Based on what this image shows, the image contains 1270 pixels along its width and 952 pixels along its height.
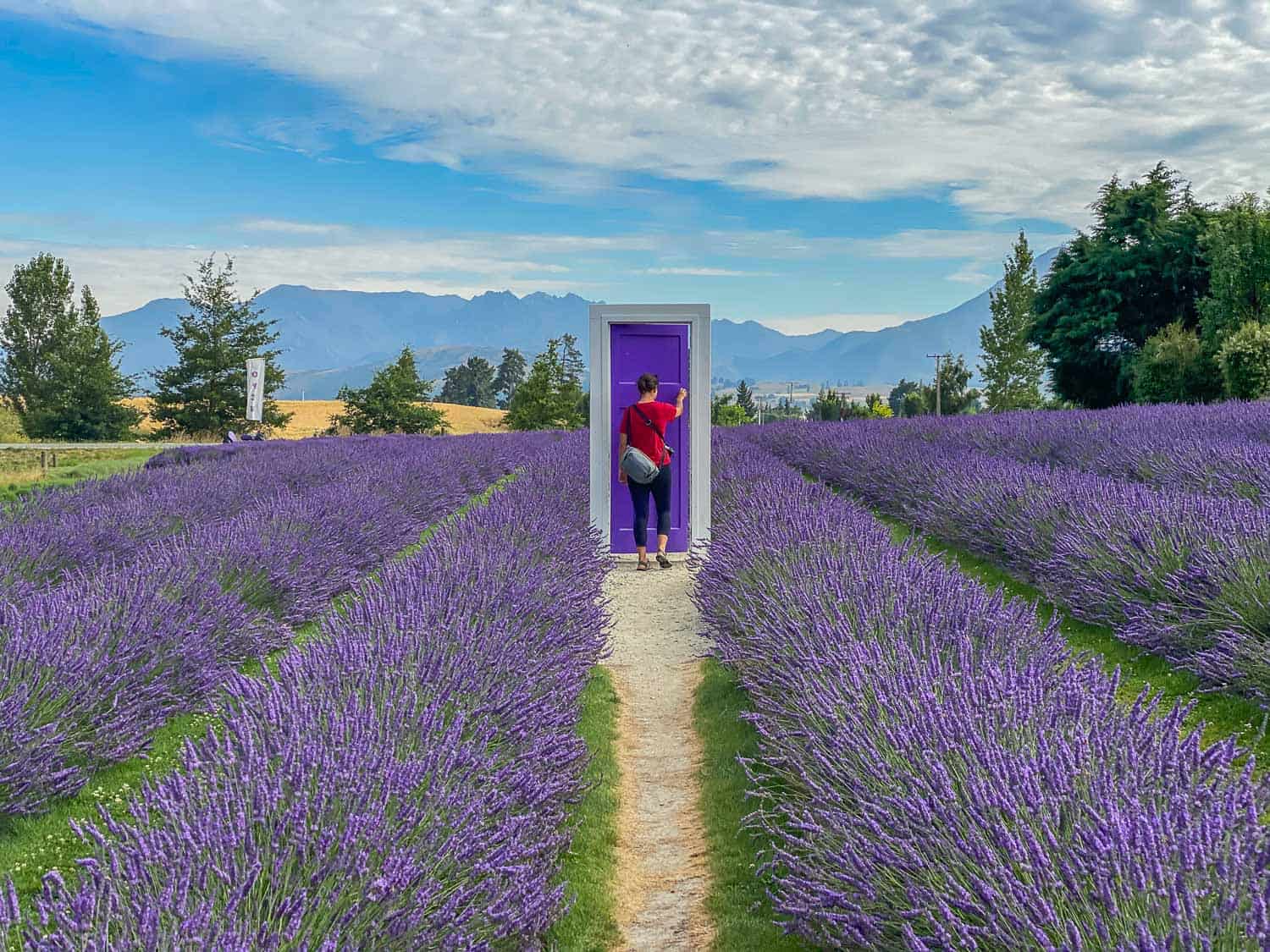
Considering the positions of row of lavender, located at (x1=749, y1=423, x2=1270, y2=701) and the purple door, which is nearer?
row of lavender, located at (x1=749, y1=423, x2=1270, y2=701)

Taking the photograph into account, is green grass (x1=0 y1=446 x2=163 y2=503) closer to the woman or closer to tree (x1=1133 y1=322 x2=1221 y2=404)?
the woman

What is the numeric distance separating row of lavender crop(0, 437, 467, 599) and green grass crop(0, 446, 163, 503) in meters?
2.68

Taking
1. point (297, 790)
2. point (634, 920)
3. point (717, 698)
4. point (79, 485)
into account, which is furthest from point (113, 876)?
point (79, 485)

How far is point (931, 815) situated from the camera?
1943 millimetres

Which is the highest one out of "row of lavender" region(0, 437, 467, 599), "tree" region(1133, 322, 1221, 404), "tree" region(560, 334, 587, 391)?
"tree" region(560, 334, 587, 391)

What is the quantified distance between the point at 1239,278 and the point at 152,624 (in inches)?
966

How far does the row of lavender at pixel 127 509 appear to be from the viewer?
5.47 meters

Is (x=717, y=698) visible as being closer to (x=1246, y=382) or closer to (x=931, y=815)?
(x=931, y=815)

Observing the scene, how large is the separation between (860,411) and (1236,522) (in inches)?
2402

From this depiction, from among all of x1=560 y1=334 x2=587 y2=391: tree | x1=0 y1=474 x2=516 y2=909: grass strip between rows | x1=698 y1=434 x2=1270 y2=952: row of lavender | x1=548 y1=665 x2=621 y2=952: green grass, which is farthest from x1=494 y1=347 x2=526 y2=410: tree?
x1=698 y1=434 x2=1270 y2=952: row of lavender

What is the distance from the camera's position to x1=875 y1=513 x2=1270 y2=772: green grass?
3564 mm

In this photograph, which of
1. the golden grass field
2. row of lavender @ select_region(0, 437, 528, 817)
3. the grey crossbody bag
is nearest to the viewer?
row of lavender @ select_region(0, 437, 528, 817)

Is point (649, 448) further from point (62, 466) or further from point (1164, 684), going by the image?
point (62, 466)

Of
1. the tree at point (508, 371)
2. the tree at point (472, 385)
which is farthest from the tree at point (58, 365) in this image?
the tree at point (508, 371)
